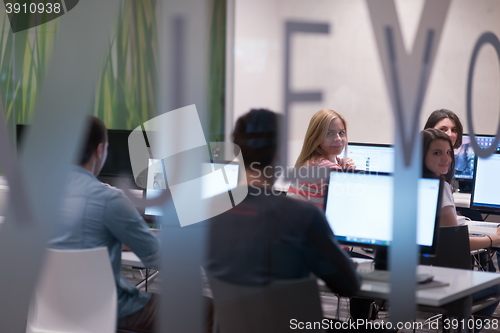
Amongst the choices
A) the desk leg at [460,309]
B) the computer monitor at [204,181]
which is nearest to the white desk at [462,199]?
the desk leg at [460,309]

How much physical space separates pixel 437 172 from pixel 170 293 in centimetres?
108

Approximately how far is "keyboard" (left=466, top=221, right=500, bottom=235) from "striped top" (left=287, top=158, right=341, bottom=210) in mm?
542

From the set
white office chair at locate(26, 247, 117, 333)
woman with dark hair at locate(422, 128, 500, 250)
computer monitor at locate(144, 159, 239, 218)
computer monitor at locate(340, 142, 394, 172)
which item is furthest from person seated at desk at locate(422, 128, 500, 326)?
white office chair at locate(26, 247, 117, 333)

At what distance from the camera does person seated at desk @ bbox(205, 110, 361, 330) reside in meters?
1.94

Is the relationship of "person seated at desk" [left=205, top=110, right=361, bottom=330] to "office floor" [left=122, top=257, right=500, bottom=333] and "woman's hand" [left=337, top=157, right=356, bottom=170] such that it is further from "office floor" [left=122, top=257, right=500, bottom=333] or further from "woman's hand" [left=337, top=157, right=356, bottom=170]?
"woman's hand" [left=337, top=157, right=356, bottom=170]

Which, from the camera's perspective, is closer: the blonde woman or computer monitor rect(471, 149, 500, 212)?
the blonde woman

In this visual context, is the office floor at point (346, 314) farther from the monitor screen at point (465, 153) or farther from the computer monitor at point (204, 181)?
the computer monitor at point (204, 181)

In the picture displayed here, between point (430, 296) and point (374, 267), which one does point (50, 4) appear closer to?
point (374, 267)

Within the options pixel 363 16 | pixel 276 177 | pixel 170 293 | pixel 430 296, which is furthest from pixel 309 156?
pixel 170 293

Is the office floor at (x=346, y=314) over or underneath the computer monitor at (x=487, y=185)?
underneath

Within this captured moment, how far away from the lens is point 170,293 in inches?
84.4

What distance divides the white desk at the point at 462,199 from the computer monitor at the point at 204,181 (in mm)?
766

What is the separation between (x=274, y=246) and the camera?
2.00 metres

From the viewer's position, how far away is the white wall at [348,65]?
6.07ft
